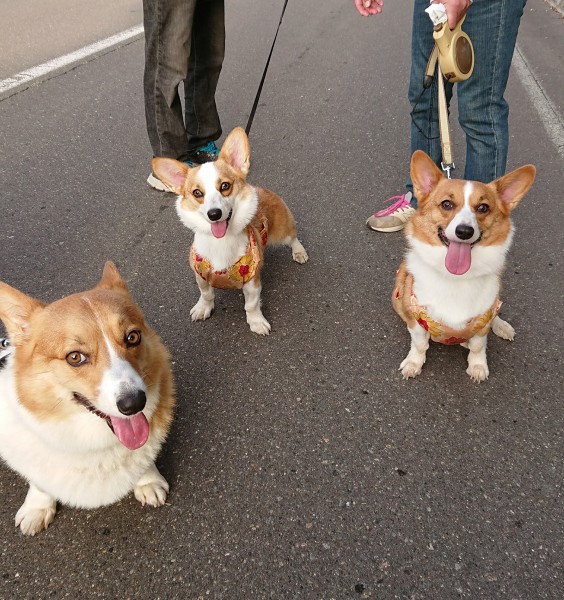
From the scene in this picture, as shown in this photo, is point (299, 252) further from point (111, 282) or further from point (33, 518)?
point (33, 518)

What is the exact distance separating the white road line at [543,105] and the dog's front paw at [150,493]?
14.5ft

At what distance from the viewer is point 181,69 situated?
3480 mm

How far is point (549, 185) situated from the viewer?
12.8ft

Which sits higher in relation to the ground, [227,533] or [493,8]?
[493,8]

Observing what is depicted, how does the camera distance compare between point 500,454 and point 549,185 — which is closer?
point 500,454

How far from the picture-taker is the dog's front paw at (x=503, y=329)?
8.32 feet

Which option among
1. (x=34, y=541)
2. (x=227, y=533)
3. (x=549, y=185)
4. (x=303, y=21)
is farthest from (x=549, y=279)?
(x=303, y=21)

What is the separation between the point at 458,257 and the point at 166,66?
263cm

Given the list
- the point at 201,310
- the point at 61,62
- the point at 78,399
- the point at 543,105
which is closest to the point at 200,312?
the point at 201,310

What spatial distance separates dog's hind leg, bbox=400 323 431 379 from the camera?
2.32 meters

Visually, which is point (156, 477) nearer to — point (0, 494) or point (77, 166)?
point (0, 494)

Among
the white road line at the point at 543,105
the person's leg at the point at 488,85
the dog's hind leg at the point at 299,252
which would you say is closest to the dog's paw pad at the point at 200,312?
the dog's hind leg at the point at 299,252

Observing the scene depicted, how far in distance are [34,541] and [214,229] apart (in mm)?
1563

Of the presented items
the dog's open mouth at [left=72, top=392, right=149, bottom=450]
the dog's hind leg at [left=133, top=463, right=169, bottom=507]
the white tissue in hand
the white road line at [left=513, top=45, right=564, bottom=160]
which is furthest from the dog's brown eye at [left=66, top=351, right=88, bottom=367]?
the white road line at [left=513, top=45, right=564, bottom=160]
